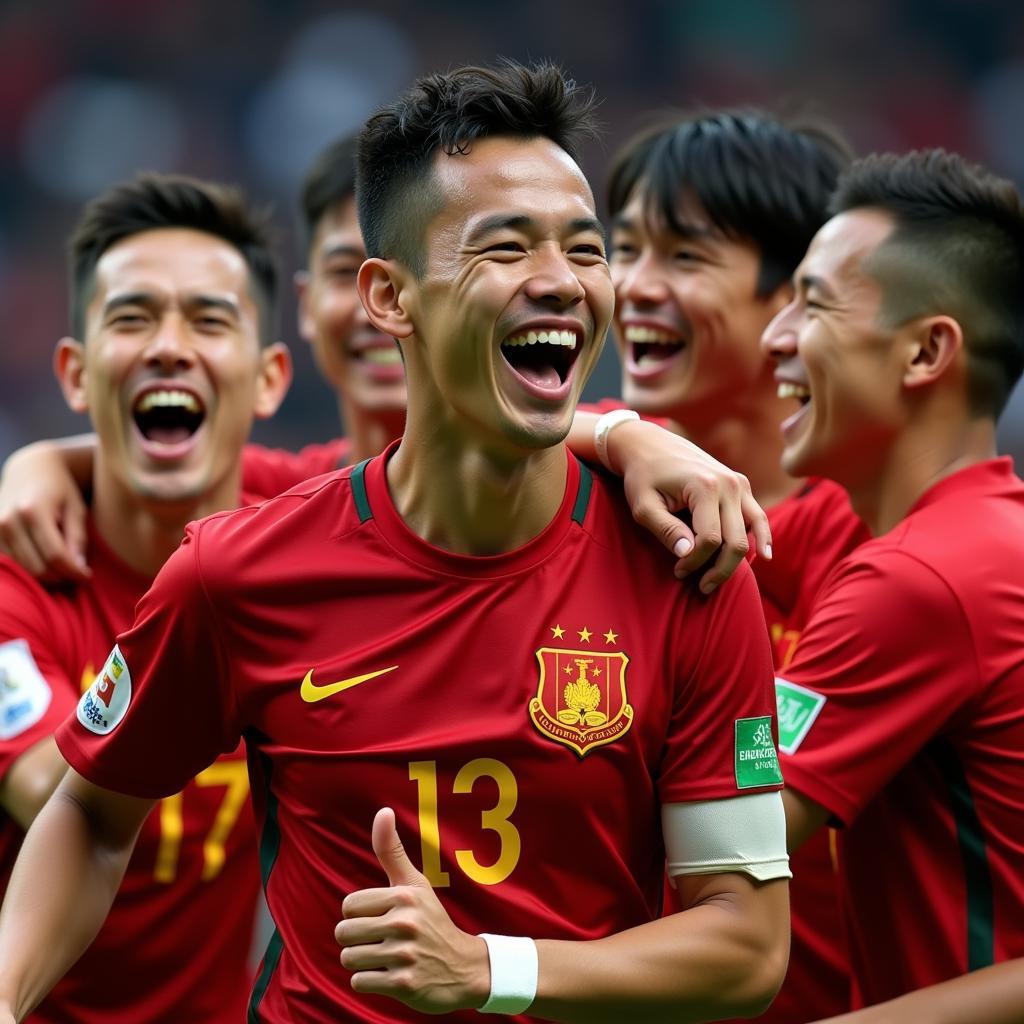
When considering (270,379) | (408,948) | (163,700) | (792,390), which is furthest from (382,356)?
(408,948)

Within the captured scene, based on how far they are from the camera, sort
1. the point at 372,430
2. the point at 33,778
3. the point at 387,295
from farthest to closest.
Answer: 1. the point at 372,430
2. the point at 33,778
3. the point at 387,295

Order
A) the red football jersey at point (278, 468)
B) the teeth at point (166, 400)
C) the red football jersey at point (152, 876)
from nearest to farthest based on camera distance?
1. the red football jersey at point (152, 876)
2. the teeth at point (166, 400)
3. the red football jersey at point (278, 468)

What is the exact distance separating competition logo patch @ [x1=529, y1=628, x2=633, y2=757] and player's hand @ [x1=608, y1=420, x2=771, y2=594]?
0.21 metres

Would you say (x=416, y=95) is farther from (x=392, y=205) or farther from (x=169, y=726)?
(x=169, y=726)

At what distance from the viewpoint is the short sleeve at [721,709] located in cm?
267

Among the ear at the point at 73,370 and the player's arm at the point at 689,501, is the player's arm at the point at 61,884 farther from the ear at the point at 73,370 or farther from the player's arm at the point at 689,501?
the ear at the point at 73,370

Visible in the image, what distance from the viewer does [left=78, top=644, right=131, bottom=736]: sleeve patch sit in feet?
9.44

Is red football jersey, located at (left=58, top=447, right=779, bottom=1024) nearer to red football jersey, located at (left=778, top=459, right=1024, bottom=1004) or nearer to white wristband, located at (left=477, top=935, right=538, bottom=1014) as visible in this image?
white wristband, located at (left=477, top=935, right=538, bottom=1014)

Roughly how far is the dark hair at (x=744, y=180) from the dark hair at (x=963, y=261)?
587 mm

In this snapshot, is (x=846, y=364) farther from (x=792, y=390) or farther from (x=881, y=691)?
(x=881, y=691)

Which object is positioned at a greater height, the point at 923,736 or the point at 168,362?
the point at 168,362

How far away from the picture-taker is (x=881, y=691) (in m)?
3.13

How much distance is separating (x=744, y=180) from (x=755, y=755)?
7.03 ft

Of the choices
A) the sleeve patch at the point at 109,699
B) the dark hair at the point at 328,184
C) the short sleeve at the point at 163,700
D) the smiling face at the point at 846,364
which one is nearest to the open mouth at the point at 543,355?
the short sleeve at the point at 163,700
